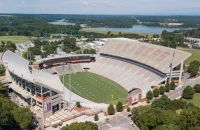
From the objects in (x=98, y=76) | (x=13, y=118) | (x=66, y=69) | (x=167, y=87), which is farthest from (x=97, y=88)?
(x=13, y=118)

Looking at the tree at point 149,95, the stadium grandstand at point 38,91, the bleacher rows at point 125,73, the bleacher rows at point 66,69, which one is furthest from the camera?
the bleacher rows at point 66,69

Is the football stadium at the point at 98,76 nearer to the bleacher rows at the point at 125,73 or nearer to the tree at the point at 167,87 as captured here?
the bleacher rows at the point at 125,73

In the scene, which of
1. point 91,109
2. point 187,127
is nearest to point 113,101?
point 91,109

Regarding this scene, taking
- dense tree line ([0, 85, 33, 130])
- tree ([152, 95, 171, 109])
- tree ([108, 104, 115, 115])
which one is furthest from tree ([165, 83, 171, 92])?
dense tree line ([0, 85, 33, 130])

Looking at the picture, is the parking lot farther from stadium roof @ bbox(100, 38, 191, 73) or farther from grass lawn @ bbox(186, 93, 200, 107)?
stadium roof @ bbox(100, 38, 191, 73)

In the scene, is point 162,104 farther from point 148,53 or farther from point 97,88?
point 148,53

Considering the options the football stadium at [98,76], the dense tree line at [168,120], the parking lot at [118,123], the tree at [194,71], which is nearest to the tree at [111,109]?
the parking lot at [118,123]
